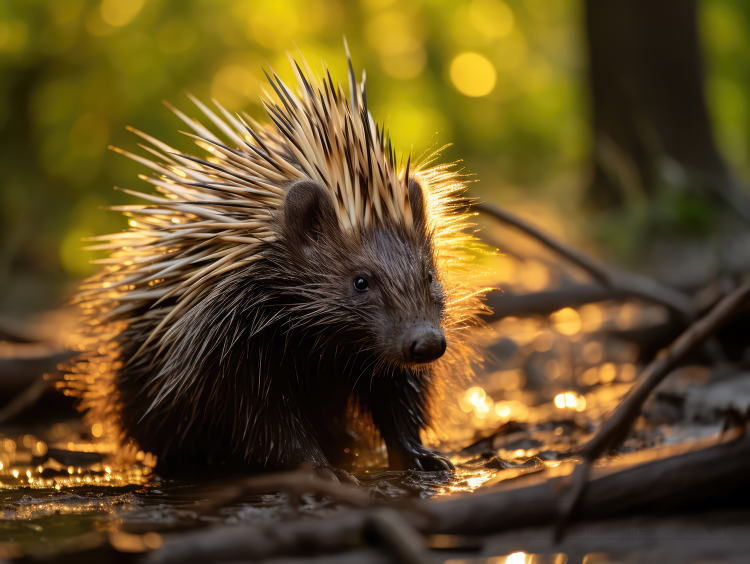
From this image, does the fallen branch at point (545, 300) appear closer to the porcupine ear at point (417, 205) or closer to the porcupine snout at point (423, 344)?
the porcupine ear at point (417, 205)

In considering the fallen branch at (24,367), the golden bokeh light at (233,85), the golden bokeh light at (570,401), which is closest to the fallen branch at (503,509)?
the golden bokeh light at (570,401)

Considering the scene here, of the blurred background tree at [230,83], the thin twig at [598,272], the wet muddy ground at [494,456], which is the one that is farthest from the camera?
the blurred background tree at [230,83]

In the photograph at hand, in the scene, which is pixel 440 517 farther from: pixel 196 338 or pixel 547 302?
pixel 547 302

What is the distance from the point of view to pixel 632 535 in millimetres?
2393

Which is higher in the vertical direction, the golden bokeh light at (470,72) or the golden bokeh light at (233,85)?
the golden bokeh light at (470,72)

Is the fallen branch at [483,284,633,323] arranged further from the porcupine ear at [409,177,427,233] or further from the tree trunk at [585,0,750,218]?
the tree trunk at [585,0,750,218]

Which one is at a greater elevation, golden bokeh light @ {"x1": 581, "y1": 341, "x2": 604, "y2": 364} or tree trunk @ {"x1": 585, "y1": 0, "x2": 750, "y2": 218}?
tree trunk @ {"x1": 585, "y1": 0, "x2": 750, "y2": 218}

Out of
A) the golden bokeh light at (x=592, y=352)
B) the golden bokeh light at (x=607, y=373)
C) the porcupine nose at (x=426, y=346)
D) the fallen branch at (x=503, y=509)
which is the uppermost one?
the porcupine nose at (x=426, y=346)

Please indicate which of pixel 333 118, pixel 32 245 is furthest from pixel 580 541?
pixel 32 245

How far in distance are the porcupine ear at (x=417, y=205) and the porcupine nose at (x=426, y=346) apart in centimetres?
72

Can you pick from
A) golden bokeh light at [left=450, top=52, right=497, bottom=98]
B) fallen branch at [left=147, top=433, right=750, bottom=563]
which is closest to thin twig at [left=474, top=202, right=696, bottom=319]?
fallen branch at [left=147, top=433, right=750, bottom=563]

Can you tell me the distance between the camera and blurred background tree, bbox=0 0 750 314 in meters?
10.4

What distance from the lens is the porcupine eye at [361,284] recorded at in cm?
370

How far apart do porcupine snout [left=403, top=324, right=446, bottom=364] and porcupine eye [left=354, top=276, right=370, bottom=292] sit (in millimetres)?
368
